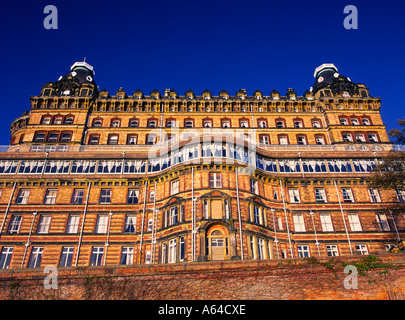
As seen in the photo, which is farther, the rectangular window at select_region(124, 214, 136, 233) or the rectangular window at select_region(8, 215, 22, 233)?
the rectangular window at select_region(124, 214, 136, 233)

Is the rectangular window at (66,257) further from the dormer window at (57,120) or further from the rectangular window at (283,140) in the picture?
the rectangular window at (283,140)

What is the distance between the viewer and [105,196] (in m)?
38.6

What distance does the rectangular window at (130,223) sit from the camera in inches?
1441

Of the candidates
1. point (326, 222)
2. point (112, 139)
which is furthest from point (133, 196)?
point (326, 222)

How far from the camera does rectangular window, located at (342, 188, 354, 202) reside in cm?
3969

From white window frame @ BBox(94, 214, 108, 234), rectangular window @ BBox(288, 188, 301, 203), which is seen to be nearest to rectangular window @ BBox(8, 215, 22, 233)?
white window frame @ BBox(94, 214, 108, 234)

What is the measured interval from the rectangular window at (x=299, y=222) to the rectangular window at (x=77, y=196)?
23671 millimetres

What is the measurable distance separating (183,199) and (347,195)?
1957 cm

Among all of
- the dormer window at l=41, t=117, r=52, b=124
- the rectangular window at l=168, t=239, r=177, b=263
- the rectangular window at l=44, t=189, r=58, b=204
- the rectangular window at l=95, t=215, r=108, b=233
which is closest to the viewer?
the rectangular window at l=168, t=239, r=177, b=263

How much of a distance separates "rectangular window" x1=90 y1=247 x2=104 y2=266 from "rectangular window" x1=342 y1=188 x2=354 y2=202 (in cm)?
2743

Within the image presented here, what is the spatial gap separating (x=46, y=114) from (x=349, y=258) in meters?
45.4

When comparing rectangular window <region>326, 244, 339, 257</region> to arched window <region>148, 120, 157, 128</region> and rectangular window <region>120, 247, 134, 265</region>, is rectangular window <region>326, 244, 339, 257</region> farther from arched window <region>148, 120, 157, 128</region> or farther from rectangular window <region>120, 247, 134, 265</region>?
arched window <region>148, 120, 157, 128</region>

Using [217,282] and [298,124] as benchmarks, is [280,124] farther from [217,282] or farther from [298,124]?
[217,282]

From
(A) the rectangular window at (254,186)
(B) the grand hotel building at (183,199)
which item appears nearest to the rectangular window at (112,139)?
(B) the grand hotel building at (183,199)
